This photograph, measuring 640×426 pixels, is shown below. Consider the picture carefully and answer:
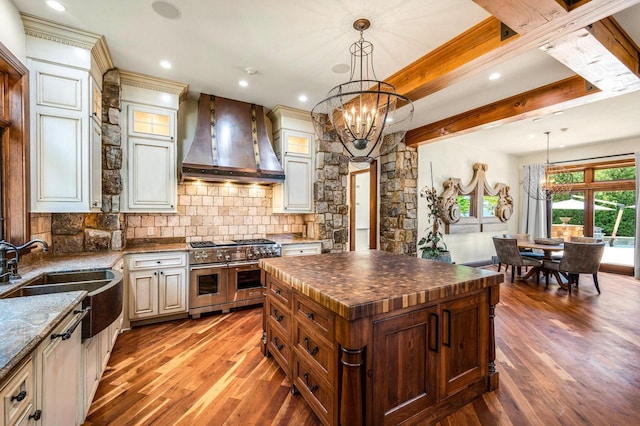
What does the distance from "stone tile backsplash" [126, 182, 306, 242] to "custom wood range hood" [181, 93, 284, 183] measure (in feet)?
1.67

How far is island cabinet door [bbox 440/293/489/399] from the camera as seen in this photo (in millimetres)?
1768

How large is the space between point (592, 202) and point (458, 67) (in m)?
6.51

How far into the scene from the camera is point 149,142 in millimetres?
3342

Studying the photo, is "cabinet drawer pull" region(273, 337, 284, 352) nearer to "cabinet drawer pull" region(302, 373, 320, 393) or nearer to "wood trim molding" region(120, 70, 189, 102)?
"cabinet drawer pull" region(302, 373, 320, 393)

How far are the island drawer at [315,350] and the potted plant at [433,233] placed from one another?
3743mm

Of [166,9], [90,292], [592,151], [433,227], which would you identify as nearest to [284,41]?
[166,9]

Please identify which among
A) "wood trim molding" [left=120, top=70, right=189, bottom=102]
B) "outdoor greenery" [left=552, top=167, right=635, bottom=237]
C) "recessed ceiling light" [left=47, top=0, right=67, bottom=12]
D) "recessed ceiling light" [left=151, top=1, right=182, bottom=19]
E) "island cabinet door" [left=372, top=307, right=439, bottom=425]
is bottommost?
"island cabinet door" [left=372, top=307, right=439, bottom=425]

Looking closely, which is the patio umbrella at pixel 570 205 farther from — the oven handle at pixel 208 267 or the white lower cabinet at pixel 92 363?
the white lower cabinet at pixel 92 363

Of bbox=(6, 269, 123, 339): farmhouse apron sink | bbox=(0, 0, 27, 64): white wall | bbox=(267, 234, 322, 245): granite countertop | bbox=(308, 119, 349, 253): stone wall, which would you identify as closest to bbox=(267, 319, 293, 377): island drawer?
bbox=(6, 269, 123, 339): farmhouse apron sink

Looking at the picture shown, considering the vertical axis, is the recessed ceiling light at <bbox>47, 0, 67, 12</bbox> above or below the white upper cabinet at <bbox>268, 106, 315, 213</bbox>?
above

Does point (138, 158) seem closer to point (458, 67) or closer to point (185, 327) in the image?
point (185, 327)

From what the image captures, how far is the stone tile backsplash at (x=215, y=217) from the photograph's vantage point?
12.2ft

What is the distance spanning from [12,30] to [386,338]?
3.52 m

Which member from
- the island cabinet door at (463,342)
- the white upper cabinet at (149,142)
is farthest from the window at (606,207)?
the white upper cabinet at (149,142)
